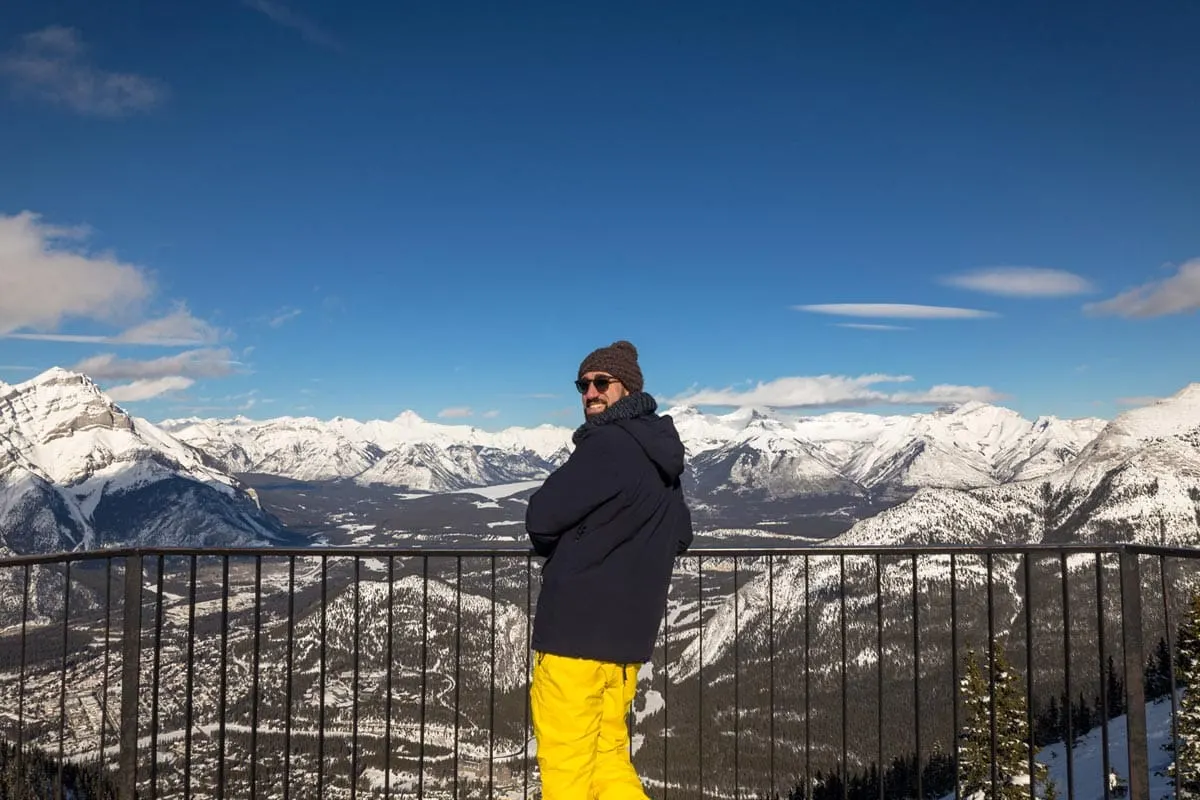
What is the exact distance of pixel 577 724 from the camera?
3.90 meters

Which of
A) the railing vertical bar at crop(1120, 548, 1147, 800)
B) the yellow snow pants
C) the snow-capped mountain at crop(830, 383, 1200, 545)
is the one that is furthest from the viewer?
the snow-capped mountain at crop(830, 383, 1200, 545)

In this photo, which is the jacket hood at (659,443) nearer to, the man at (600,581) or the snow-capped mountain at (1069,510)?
the man at (600,581)

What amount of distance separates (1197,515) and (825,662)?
89.1 metres

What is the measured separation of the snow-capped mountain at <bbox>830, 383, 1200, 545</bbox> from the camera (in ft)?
488

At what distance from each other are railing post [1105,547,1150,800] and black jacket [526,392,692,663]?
3.36m

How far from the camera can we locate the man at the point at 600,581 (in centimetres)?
371

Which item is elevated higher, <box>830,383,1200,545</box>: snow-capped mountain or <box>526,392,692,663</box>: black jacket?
<box>526,392,692,663</box>: black jacket

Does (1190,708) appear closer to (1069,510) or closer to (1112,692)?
(1112,692)

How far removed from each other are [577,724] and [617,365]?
5.58ft

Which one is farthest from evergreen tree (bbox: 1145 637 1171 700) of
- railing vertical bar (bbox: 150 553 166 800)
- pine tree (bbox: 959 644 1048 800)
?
railing vertical bar (bbox: 150 553 166 800)

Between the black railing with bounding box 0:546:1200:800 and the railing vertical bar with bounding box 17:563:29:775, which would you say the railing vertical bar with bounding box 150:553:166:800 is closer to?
the black railing with bounding box 0:546:1200:800

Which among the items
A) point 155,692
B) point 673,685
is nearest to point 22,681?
point 155,692

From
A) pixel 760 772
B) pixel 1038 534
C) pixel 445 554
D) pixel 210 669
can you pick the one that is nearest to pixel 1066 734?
pixel 445 554

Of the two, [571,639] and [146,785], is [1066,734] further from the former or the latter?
[146,785]
